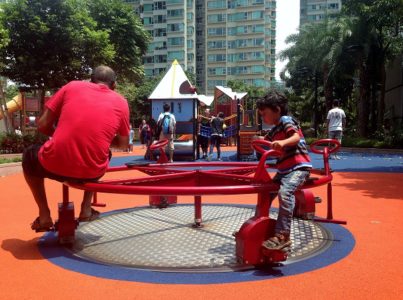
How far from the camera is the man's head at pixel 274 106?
365cm

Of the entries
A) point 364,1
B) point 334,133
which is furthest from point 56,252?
point 364,1

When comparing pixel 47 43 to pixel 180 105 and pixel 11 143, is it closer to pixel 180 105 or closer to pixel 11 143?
pixel 11 143

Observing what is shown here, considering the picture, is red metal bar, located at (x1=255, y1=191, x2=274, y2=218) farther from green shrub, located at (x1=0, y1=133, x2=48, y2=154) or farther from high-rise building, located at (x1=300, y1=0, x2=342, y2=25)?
high-rise building, located at (x1=300, y1=0, x2=342, y2=25)

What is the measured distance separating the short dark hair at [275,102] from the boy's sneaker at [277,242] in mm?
1038

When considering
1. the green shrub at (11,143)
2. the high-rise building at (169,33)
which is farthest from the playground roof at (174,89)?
the high-rise building at (169,33)

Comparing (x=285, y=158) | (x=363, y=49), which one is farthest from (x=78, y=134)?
(x=363, y=49)

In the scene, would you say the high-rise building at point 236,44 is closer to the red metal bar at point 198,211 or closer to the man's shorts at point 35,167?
the red metal bar at point 198,211

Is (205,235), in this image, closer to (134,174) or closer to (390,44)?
(134,174)

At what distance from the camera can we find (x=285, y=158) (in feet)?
12.1

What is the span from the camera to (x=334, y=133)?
13562 mm

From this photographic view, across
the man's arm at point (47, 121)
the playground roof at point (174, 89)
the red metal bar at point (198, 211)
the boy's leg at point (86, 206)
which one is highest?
the playground roof at point (174, 89)

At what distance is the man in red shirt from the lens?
356 centimetres

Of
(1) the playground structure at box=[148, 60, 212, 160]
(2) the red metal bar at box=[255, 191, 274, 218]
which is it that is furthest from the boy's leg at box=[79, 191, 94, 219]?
(1) the playground structure at box=[148, 60, 212, 160]

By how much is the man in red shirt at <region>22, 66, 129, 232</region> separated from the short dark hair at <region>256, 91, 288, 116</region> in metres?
1.23
